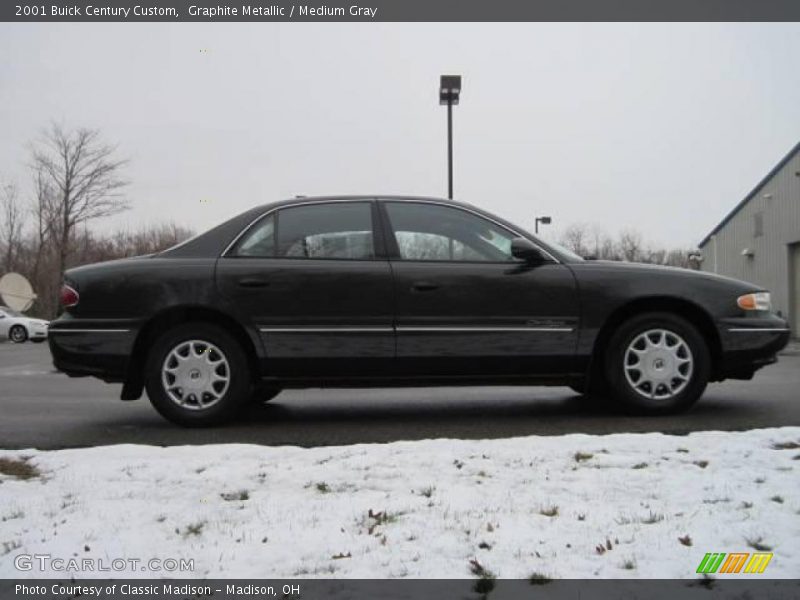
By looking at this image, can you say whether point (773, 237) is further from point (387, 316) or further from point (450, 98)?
point (387, 316)

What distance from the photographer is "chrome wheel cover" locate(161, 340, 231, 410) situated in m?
4.69

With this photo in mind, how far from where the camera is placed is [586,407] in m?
5.42

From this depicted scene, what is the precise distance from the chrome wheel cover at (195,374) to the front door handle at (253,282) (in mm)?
440

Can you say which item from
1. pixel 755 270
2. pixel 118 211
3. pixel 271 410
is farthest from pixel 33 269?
pixel 271 410

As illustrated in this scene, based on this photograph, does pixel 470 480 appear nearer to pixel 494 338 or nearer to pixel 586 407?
pixel 494 338

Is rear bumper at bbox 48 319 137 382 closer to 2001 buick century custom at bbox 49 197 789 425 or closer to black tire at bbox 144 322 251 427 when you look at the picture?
2001 buick century custom at bbox 49 197 789 425

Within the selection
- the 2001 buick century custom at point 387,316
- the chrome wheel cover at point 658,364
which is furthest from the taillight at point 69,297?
the chrome wheel cover at point 658,364

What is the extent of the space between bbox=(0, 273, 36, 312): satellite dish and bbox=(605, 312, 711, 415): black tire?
2774 cm

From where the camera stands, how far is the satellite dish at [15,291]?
2753 cm

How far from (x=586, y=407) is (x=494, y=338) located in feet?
3.77

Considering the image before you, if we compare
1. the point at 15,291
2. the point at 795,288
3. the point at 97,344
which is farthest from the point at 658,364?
the point at 15,291

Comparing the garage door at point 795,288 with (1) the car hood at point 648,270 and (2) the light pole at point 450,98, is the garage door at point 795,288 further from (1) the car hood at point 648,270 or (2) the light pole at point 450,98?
(1) the car hood at point 648,270

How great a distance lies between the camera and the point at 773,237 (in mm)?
24156
